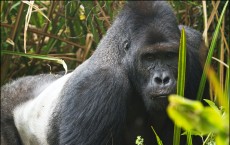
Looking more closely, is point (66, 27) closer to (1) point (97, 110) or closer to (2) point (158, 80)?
(1) point (97, 110)

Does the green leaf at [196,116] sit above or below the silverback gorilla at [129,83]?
above

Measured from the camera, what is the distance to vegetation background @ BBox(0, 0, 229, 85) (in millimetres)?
4312

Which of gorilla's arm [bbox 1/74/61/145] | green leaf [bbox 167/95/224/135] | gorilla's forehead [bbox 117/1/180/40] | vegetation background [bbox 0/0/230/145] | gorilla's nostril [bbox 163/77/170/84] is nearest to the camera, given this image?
green leaf [bbox 167/95/224/135]

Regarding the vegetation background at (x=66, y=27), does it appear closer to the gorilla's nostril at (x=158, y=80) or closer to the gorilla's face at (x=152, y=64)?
the gorilla's face at (x=152, y=64)

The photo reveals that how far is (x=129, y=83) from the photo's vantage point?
10.2ft

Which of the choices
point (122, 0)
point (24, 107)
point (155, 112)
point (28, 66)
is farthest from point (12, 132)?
point (155, 112)

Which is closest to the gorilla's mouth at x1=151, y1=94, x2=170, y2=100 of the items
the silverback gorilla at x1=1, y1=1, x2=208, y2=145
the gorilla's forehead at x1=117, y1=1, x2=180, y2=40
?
the silverback gorilla at x1=1, y1=1, x2=208, y2=145

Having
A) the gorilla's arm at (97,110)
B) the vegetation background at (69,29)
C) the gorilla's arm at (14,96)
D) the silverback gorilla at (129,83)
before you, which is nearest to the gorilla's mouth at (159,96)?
the silverback gorilla at (129,83)

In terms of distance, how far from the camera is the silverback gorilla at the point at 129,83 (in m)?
2.93

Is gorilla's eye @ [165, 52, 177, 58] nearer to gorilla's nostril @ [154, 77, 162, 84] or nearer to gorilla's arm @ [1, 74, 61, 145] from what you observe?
gorilla's nostril @ [154, 77, 162, 84]

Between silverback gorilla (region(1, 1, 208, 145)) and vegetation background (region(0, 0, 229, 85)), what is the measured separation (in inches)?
35.5

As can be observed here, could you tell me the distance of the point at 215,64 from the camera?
4.48 metres

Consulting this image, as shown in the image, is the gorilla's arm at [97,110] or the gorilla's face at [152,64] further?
the gorilla's arm at [97,110]

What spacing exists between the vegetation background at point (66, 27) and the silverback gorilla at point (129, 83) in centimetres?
90
